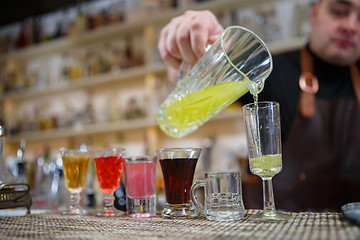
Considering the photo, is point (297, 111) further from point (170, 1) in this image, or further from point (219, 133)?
point (170, 1)

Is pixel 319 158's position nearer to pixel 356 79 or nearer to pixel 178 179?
pixel 356 79

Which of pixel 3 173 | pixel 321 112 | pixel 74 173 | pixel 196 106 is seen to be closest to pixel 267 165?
pixel 196 106

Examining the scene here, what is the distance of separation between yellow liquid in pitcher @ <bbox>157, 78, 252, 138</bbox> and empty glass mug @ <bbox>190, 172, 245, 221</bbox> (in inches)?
8.1

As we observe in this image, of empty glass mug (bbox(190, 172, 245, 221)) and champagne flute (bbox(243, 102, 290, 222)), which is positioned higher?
champagne flute (bbox(243, 102, 290, 222))

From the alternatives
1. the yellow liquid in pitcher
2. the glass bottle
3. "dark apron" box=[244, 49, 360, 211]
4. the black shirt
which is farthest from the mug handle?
the black shirt

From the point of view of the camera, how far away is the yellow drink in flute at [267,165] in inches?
29.0

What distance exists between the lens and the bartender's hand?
1012mm

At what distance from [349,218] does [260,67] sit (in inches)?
15.3

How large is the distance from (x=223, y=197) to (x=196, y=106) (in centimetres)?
28

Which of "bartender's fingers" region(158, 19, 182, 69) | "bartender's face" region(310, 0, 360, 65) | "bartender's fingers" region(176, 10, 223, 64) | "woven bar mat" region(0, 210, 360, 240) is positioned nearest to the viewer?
"woven bar mat" region(0, 210, 360, 240)

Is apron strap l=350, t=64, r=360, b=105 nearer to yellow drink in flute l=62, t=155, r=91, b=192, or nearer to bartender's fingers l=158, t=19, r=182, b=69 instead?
bartender's fingers l=158, t=19, r=182, b=69

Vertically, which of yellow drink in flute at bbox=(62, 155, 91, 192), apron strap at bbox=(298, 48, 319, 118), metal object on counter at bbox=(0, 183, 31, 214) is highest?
apron strap at bbox=(298, 48, 319, 118)

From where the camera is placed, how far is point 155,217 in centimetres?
83

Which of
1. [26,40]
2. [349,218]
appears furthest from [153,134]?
[349,218]
